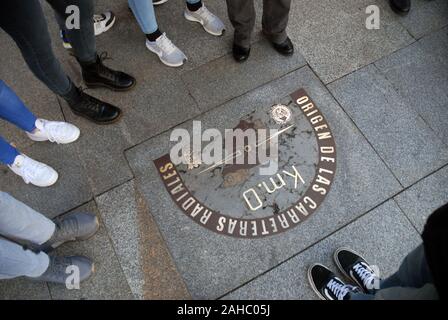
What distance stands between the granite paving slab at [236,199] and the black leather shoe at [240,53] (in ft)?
0.96

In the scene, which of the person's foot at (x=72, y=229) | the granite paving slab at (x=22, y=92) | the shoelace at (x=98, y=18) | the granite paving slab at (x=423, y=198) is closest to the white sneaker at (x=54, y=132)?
the granite paving slab at (x=22, y=92)

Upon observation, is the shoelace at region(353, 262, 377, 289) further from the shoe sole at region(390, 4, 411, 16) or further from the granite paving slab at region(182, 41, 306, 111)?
the shoe sole at region(390, 4, 411, 16)

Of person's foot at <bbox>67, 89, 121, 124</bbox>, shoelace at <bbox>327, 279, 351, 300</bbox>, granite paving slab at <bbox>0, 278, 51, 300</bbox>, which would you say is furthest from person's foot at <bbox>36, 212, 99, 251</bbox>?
shoelace at <bbox>327, 279, 351, 300</bbox>

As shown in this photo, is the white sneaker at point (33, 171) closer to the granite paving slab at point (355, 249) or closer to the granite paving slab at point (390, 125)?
the granite paving slab at point (355, 249)

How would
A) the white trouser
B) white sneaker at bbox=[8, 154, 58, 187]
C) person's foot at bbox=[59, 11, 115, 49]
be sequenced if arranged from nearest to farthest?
1. the white trouser
2. white sneaker at bbox=[8, 154, 58, 187]
3. person's foot at bbox=[59, 11, 115, 49]

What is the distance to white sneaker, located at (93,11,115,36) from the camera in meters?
2.79

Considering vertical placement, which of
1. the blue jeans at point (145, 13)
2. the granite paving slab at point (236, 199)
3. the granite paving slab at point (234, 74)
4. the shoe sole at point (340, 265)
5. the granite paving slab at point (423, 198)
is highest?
the blue jeans at point (145, 13)

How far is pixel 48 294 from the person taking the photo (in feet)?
6.45

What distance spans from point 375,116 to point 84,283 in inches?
81.8

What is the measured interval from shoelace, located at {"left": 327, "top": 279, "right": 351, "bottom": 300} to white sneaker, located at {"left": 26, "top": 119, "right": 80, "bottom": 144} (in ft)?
5.85

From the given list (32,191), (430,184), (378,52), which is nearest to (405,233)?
(430,184)

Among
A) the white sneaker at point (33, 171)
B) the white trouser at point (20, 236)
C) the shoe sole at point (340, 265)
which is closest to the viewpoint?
the white trouser at point (20, 236)

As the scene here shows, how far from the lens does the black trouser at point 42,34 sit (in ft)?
5.24

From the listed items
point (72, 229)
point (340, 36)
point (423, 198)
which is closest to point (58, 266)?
point (72, 229)
